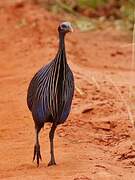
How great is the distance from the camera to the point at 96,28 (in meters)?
16.2

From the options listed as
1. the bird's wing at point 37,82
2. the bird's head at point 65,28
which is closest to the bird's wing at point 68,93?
the bird's wing at point 37,82

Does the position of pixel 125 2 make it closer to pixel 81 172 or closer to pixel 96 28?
pixel 96 28

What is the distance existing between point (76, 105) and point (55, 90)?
2.70 metres

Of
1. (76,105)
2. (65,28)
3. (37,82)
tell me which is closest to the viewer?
(65,28)

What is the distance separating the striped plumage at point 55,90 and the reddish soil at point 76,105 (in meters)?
0.45

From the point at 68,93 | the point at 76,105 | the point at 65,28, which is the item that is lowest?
the point at 76,105

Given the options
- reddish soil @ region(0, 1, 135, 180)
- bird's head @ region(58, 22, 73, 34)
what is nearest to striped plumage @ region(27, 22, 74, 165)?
bird's head @ region(58, 22, 73, 34)

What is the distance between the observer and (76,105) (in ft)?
32.0

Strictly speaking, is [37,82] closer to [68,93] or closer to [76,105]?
[68,93]

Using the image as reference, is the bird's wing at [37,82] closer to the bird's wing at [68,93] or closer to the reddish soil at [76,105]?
the bird's wing at [68,93]

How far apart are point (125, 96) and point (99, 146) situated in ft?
6.86

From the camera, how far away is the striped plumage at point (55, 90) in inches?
277

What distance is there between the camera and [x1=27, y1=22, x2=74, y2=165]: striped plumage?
702 centimetres

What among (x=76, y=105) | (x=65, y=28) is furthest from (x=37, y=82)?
(x=76, y=105)
